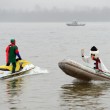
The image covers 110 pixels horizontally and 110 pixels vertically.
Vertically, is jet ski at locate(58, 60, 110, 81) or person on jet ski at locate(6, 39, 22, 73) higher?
person on jet ski at locate(6, 39, 22, 73)

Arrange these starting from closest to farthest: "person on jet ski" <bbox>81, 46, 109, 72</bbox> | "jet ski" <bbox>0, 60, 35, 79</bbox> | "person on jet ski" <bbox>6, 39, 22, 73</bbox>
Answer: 1. "person on jet ski" <bbox>81, 46, 109, 72</bbox>
2. "person on jet ski" <bbox>6, 39, 22, 73</bbox>
3. "jet ski" <bbox>0, 60, 35, 79</bbox>

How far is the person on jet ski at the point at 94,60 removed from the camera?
72.6 feet

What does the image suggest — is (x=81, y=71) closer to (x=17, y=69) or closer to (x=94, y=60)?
(x=94, y=60)

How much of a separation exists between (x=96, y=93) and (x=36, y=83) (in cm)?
411

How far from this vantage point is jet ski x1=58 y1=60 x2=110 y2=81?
72.7ft

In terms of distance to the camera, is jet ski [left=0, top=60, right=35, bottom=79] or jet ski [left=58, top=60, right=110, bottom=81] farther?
jet ski [left=0, top=60, right=35, bottom=79]

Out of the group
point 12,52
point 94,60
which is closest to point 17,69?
point 12,52

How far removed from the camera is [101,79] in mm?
22578

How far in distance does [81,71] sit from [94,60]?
819 mm

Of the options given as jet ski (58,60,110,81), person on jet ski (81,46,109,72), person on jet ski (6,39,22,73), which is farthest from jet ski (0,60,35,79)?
person on jet ski (81,46,109,72)

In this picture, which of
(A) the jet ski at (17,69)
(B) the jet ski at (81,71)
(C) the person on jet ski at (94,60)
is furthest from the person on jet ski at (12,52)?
(C) the person on jet ski at (94,60)

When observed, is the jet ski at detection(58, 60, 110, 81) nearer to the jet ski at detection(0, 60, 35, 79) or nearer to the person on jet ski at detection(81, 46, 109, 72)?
the person on jet ski at detection(81, 46, 109, 72)

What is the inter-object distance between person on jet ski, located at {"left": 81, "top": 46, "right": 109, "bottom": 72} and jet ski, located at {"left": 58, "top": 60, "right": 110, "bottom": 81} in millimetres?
241

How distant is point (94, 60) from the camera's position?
22328mm
